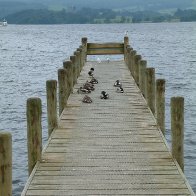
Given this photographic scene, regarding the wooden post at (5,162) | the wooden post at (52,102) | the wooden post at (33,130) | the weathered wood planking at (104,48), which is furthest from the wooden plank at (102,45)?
the wooden post at (5,162)

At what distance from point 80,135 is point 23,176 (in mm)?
4262

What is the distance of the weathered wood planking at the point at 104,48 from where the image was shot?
2864cm

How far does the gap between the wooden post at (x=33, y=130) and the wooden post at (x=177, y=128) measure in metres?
2.41

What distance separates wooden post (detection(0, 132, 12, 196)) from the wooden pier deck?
0.63 m

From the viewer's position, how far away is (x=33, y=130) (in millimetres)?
10867

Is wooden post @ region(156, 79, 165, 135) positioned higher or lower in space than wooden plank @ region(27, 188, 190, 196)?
higher

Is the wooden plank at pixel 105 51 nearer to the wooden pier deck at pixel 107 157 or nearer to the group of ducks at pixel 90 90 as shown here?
the group of ducks at pixel 90 90

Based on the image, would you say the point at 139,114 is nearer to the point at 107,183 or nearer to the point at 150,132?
the point at 150,132

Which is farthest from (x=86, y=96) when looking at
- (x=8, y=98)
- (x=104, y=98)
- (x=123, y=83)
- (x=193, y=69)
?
(x=193, y=69)

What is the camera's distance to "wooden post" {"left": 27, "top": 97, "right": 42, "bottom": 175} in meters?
10.7

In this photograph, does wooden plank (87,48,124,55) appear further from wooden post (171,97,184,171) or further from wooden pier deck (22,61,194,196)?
wooden post (171,97,184,171)

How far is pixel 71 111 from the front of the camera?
15.3 m

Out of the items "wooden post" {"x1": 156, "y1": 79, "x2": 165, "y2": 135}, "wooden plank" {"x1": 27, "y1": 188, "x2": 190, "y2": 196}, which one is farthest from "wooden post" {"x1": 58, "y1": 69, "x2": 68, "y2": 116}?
"wooden plank" {"x1": 27, "y1": 188, "x2": 190, "y2": 196}

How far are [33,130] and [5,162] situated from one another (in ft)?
8.15
